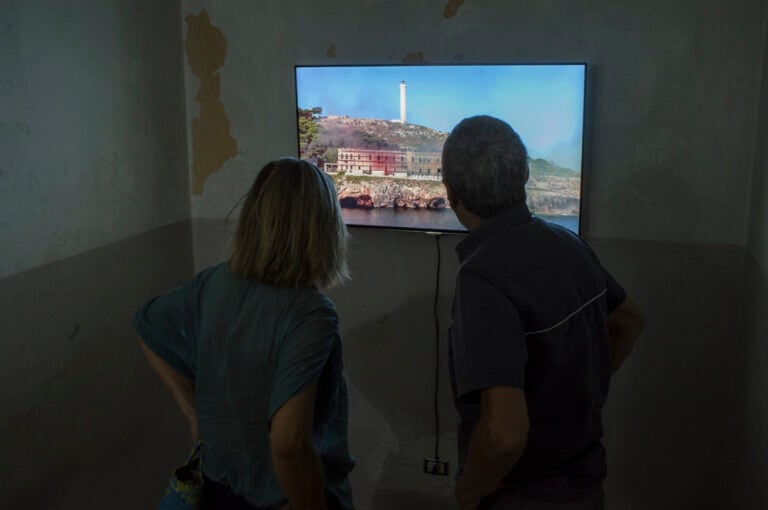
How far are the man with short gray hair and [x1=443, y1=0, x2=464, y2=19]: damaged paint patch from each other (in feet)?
4.32

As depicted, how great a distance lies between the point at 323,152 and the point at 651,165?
48.2 inches

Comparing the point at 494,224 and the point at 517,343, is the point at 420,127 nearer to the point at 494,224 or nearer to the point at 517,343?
the point at 494,224

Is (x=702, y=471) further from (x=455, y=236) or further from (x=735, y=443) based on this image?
(x=455, y=236)

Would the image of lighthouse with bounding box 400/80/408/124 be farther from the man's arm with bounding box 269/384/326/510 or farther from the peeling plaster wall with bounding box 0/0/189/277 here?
the man's arm with bounding box 269/384/326/510

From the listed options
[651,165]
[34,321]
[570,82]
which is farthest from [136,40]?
[651,165]

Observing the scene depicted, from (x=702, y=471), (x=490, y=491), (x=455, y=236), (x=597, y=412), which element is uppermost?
(x=455, y=236)

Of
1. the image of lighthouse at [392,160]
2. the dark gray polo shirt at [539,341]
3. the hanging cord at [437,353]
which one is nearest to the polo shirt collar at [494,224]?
the dark gray polo shirt at [539,341]

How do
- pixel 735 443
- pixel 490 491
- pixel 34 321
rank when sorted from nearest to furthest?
pixel 490 491, pixel 34 321, pixel 735 443

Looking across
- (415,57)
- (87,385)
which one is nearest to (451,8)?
(415,57)

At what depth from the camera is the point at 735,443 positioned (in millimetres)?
2539

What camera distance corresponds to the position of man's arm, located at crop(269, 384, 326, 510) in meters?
1.32

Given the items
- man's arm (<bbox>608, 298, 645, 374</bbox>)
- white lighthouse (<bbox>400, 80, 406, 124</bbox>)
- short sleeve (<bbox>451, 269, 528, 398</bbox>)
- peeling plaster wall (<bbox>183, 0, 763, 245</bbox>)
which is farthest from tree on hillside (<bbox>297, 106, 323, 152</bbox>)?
short sleeve (<bbox>451, 269, 528, 398</bbox>)

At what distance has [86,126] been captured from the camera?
2.39 m

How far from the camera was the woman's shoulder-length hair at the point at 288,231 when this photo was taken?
1.40 metres
